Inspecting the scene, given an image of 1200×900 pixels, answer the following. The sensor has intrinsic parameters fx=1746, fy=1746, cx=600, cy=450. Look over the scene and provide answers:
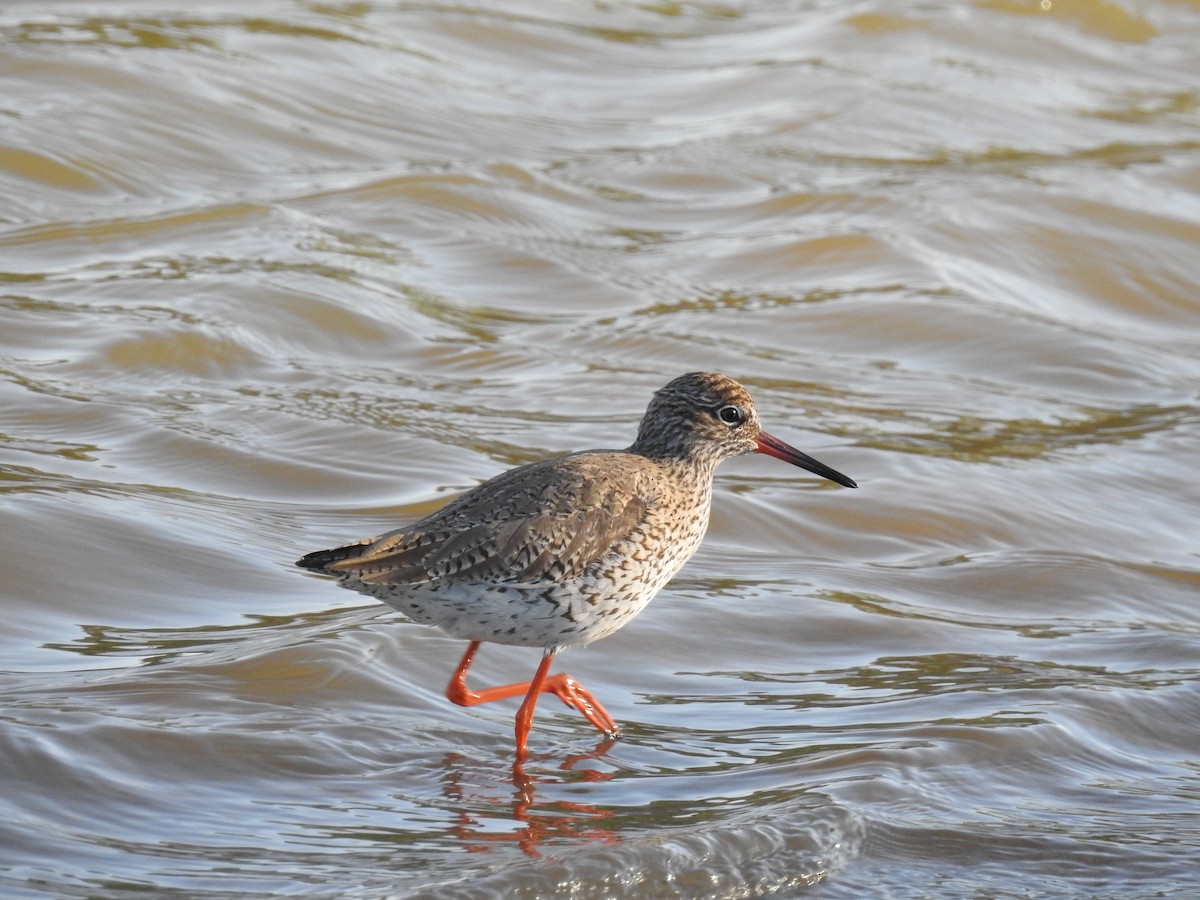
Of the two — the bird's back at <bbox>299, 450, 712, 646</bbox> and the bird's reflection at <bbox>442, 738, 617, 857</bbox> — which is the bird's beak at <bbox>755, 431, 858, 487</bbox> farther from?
the bird's reflection at <bbox>442, 738, 617, 857</bbox>

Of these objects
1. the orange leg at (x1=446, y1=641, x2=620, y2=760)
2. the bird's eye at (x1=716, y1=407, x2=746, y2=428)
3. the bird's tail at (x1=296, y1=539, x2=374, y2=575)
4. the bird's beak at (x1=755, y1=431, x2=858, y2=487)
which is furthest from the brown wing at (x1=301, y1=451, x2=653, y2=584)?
the bird's beak at (x1=755, y1=431, x2=858, y2=487)

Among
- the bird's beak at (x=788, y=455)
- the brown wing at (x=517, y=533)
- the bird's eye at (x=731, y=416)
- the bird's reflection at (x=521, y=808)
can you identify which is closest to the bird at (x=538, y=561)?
the brown wing at (x=517, y=533)

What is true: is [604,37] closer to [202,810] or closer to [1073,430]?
[1073,430]

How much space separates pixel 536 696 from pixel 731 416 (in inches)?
64.8

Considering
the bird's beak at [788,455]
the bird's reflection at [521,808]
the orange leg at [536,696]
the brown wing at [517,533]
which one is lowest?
the bird's reflection at [521,808]

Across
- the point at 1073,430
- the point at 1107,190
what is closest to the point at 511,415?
the point at 1073,430

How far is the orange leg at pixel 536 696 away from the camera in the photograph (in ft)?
22.9

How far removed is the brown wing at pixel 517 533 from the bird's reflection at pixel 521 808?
2.43 feet

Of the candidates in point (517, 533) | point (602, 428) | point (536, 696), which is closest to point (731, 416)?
point (517, 533)

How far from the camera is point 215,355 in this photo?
10.5 metres

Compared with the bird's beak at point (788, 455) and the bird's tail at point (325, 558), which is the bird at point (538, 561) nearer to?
the bird's tail at point (325, 558)

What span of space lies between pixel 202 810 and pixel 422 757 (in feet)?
3.17

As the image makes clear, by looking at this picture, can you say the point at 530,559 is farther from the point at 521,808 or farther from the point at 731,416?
the point at 731,416

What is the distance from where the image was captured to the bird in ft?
22.2
